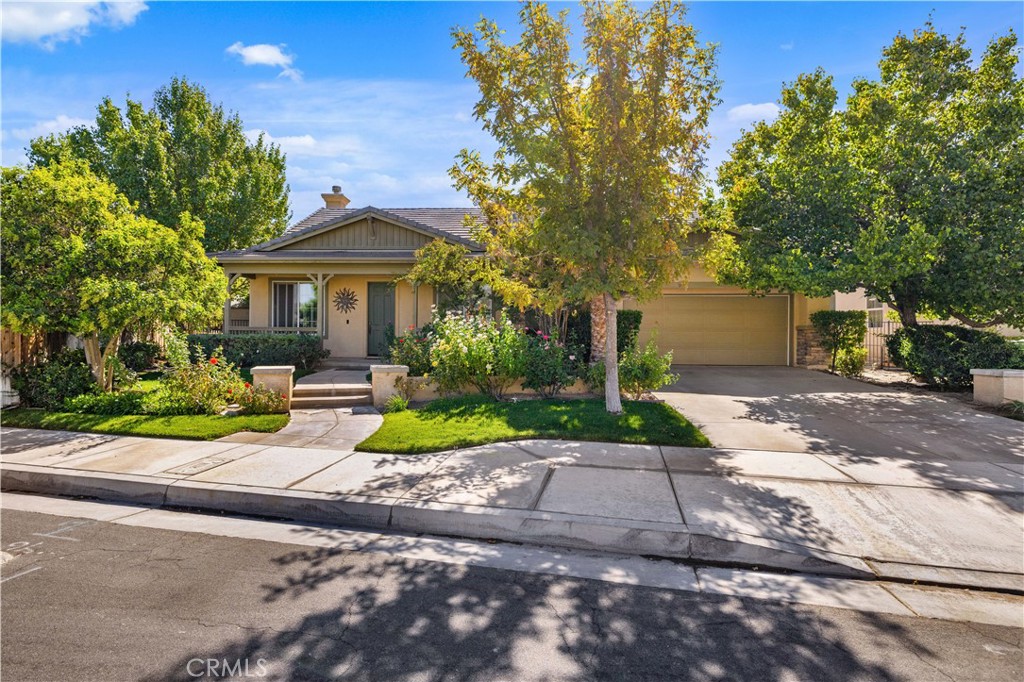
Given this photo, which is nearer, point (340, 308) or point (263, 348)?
point (263, 348)

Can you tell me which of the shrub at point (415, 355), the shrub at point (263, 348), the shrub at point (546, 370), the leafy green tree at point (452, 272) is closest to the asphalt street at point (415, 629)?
the shrub at point (546, 370)

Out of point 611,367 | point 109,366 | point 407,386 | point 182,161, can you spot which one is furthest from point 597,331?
point 182,161

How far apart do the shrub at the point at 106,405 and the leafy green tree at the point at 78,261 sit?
104 cm

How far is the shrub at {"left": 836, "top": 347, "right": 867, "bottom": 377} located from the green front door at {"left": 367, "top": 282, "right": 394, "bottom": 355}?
42.0 ft

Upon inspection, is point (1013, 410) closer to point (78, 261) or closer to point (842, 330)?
point (842, 330)

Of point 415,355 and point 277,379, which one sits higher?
point 415,355

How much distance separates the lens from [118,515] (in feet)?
16.3

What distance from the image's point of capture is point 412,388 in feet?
32.6

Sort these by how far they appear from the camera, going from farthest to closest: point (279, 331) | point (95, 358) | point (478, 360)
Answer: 1. point (279, 331)
2. point (478, 360)
3. point (95, 358)

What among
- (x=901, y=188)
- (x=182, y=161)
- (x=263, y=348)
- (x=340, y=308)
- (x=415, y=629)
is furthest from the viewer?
(x=182, y=161)

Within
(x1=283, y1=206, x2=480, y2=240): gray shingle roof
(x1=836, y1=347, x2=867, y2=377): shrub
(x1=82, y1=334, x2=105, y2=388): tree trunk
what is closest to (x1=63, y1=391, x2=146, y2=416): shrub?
(x1=82, y1=334, x2=105, y2=388): tree trunk

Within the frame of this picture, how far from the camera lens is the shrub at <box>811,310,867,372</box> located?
46.4ft

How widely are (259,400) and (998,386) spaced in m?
13.3

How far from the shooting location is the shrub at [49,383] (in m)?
8.88
